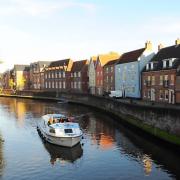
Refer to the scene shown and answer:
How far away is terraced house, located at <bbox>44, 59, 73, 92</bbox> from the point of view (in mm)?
139625

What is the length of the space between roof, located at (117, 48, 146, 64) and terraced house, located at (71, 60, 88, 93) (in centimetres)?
3066

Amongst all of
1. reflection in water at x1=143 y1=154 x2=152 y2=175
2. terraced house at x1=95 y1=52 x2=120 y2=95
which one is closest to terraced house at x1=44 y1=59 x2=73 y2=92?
terraced house at x1=95 y1=52 x2=120 y2=95

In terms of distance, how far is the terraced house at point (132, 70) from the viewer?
88.3 metres

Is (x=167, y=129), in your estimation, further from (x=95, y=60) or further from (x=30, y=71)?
(x=30, y=71)

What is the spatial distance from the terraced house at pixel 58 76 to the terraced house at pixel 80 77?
143 inches

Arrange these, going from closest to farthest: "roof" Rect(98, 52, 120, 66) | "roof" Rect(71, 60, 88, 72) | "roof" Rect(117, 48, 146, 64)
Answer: "roof" Rect(117, 48, 146, 64)
"roof" Rect(98, 52, 120, 66)
"roof" Rect(71, 60, 88, 72)

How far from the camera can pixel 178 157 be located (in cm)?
4150

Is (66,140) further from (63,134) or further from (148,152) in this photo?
(148,152)

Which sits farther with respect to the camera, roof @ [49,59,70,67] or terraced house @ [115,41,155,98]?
roof @ [49,59,70,67]

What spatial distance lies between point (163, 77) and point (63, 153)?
3536 cm

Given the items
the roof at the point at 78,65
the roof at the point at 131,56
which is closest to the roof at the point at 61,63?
the roof at the point at 78,65

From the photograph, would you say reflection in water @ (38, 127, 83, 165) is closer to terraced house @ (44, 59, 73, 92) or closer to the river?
the river

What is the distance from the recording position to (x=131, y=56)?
95.2m

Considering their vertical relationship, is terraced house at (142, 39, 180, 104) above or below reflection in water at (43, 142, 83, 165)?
above
